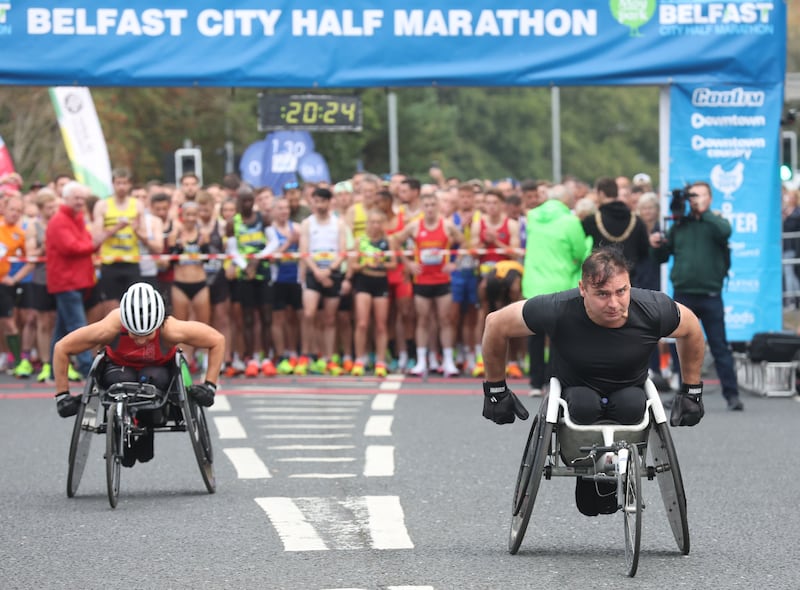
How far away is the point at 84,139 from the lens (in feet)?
97.1

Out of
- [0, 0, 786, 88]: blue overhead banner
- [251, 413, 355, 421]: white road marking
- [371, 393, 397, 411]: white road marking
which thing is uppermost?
[0, 0, 786, 88]: blue overhead banner

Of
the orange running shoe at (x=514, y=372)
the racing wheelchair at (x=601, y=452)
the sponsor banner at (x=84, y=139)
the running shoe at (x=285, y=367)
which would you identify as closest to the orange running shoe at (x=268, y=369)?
the running shoe at (x=285, y=367)

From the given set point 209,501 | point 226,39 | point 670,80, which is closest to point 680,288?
point 670,80

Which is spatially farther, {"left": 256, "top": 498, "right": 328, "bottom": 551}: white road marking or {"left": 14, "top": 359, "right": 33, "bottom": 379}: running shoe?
{"left": 14, "top": 359, "right": 33, "bottom": 379}: running shoe

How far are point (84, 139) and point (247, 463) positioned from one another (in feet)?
60.6

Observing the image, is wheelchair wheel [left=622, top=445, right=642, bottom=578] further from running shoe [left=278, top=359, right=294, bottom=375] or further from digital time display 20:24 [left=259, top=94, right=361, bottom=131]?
digital time display 20:24 [left=259, top=94, right=361, bottom=131]

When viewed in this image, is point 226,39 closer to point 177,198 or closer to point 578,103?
point 177,198

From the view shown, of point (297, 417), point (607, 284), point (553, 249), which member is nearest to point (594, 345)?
point (607, 284)

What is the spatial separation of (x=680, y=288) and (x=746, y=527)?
6876 millimetres

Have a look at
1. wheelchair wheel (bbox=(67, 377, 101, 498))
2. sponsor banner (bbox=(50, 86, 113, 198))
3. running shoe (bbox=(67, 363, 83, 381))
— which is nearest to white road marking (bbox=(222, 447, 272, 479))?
wheelchair wheel (bbox=(67, 377, 101, 498))

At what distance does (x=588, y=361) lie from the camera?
802 cm

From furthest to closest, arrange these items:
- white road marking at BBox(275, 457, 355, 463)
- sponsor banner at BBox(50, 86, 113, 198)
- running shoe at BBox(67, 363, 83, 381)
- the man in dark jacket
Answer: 1. sponsor banner at BBox(50, 86, 113, 198)
2. running shoe at BBox(67, 363, 83, 381)
3. the man in dark jacket
4. white road marking at BBox(275, 457, 355, 463)

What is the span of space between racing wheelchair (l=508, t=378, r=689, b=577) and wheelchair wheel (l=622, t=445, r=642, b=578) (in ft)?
0.20

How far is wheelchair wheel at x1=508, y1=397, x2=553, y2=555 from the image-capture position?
788cm
